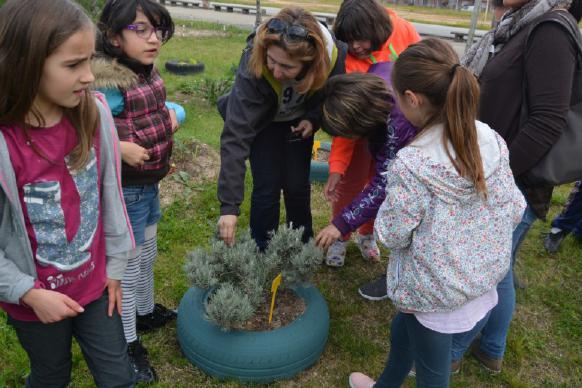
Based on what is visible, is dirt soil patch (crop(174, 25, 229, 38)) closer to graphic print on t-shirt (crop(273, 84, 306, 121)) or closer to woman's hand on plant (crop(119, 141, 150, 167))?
graphic print on t-shirt (crop(273, 84, 306, 121))

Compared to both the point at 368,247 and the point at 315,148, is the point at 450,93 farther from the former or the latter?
the point at 315,148

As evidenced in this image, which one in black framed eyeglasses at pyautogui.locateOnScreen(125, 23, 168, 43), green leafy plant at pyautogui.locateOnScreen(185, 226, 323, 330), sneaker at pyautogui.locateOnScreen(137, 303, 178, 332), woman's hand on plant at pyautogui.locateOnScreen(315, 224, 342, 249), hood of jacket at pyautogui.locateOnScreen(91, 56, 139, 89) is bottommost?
sneaker at pyautogui.locateOnScreen(137, 303, 178, 332)

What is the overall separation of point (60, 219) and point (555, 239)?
3451 millimetres

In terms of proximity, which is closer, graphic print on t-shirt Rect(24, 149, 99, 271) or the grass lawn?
graphic print on t-shirt Rect(24, 149, 99, 271)

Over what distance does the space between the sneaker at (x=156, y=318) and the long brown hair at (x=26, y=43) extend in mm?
1504

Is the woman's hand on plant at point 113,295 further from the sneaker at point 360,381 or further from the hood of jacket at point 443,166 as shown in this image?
the sneaker at point 360,381

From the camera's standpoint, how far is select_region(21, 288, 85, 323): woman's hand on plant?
59.1 inches

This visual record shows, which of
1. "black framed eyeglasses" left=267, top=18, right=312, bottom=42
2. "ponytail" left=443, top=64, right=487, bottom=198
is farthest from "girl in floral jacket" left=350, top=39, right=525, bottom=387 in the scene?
"black framed eyeglasses" left=267, top=18, right=312, bottom=42

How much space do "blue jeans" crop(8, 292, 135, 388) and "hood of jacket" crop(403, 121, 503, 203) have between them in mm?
1157

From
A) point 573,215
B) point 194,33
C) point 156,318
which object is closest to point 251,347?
point 156,318

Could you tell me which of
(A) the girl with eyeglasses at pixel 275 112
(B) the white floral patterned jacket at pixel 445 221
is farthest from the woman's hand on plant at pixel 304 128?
(B) the white floral patterned jacket at pixel 445 221

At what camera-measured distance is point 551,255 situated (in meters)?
3.74

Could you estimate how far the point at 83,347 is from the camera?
1757mm

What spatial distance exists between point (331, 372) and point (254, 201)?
1015mm
